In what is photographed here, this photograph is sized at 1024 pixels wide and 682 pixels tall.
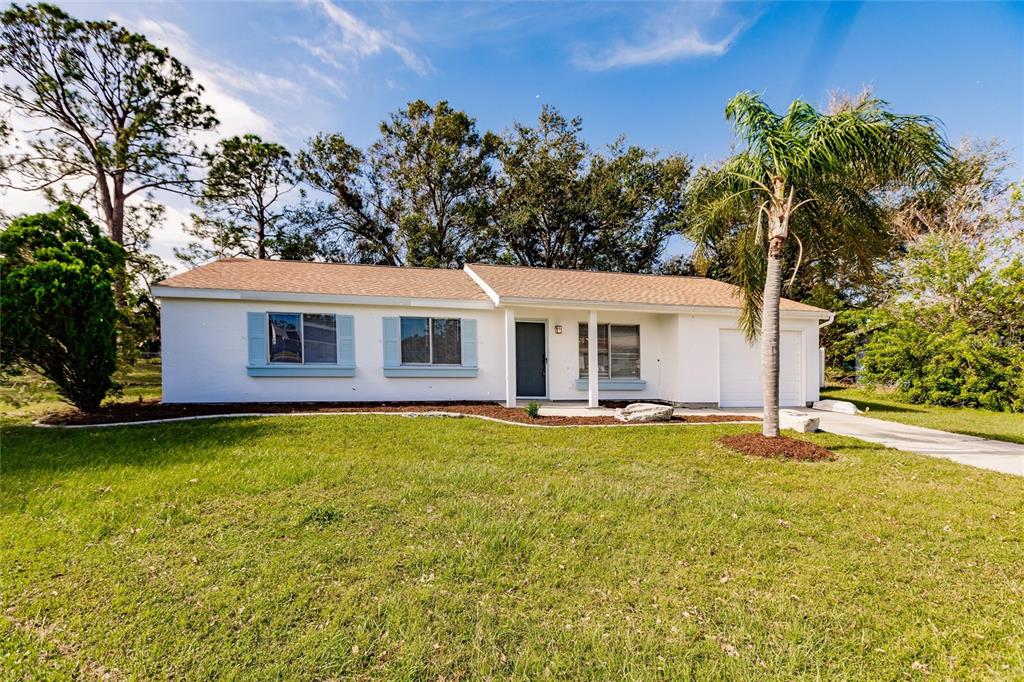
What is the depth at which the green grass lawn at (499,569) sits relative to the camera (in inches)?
96.6

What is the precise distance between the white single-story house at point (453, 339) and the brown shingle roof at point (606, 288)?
0.10 metres

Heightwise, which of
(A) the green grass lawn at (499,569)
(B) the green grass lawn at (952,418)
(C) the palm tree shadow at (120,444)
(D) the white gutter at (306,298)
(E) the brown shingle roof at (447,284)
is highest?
(E) the brown shingle roof at (447,284)

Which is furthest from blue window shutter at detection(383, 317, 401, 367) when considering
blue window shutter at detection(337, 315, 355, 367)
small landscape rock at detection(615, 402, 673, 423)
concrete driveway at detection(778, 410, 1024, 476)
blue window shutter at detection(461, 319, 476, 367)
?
concrete driveway at detection(778, 410, 1024, 476)

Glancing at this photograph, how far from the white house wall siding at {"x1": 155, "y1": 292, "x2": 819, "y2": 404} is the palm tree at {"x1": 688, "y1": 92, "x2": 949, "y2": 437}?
3622 millimetres

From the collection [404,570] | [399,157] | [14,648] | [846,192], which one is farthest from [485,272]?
[399,157]

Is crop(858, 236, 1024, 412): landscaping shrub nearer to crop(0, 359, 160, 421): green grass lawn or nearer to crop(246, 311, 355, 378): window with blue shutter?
crop(246, 311, 355, 378): window with blue shutter

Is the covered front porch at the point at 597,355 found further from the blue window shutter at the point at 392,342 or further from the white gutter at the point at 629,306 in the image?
the blue window shutter at the point at 392,342

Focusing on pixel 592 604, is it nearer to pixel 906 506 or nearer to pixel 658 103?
pixel 906 506

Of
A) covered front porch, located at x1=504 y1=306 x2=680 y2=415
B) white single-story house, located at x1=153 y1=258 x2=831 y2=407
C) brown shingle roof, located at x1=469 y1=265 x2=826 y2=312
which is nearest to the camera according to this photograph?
white single-story house, located at x1=153 y1=258 x2=831 y2=407

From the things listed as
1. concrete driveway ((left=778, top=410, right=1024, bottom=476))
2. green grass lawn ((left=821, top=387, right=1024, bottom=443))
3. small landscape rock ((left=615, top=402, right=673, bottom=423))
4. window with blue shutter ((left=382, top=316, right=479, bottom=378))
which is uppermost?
window with blue shutter ((left=382, top=316, right=479, bottom=378))

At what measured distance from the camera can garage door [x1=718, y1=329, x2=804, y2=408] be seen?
12.0 m

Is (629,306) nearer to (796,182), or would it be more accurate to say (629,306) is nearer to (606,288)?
(606,288)

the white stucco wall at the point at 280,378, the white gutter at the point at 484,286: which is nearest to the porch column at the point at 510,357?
the white gutter at the point at 484,286

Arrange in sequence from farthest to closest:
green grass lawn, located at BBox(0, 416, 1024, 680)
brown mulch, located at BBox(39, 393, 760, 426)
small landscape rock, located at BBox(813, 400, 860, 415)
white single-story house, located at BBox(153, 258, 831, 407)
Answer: small landscape rock, located at BBox(813, 400, 860, 415) → white single-story house, located at BBox(153, 258, 831, 407) → brown mulch, located at BBox(39, 393, 760, 426) → green grass lawn, located at BBox(0, 416, 1024, 680)
